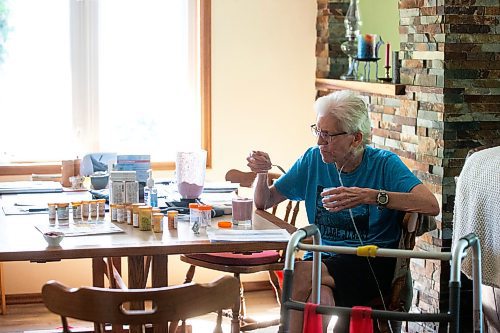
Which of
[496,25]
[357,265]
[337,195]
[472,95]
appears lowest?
[357,265]

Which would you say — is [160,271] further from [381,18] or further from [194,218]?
[381,18]

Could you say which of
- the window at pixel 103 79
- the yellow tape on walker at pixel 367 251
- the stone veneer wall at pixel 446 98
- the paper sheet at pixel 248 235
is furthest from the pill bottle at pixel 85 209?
the window at pixel 103 79

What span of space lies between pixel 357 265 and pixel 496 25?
4.21 ft

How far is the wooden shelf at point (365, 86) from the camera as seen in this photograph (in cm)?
397

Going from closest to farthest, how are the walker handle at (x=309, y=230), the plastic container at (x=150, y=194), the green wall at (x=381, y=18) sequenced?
the walker handle at (x=309, y=230) < the plastic container at (x=150, y=194) < the green wall at (x=381, y=18)

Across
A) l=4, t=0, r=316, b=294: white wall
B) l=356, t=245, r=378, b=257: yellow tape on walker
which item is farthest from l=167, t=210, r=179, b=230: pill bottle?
l=4, t=0, r=316, b=294: white wall

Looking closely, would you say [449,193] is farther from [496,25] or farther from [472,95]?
[496,25]

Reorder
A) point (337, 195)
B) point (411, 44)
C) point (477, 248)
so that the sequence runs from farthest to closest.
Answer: point (411, 44) < point (337, 195) < point (477, 248)

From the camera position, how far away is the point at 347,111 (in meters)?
3.16

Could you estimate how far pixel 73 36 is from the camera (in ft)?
15.5

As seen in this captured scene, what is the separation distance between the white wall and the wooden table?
5.87ft

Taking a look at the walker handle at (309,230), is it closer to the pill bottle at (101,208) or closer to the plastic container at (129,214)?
the plastic container at (129,214)

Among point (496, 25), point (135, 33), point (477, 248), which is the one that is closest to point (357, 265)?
point (477, 248)

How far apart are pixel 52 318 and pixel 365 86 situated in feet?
6.32
